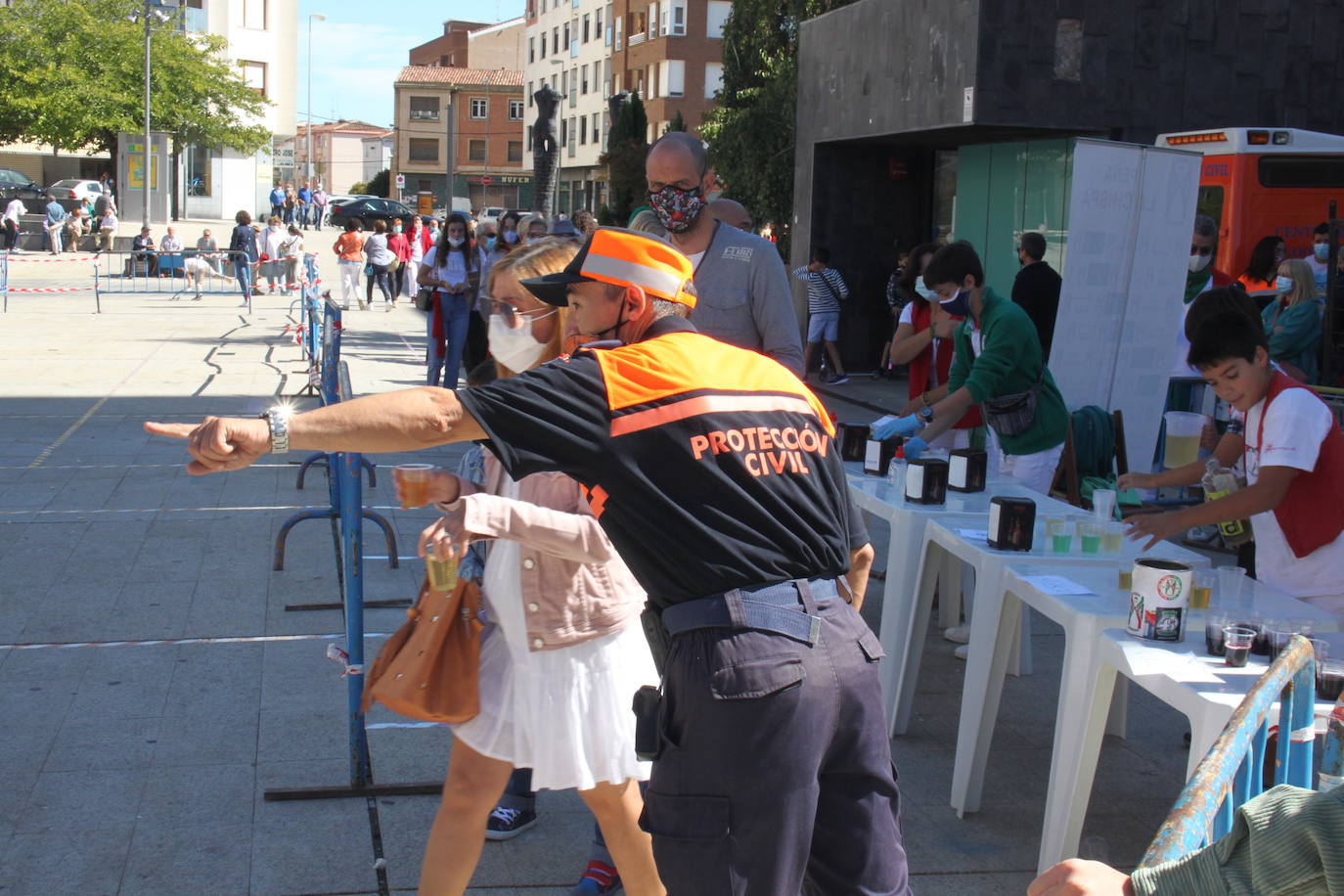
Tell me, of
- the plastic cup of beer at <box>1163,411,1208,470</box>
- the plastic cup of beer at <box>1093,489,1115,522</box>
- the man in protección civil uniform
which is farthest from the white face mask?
the plastic cup of beer at <box>1163,411,1208,470</box>

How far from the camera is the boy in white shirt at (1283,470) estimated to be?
13.4 feet

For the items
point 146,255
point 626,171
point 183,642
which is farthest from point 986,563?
point 146,255

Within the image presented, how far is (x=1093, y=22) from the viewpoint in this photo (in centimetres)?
1379

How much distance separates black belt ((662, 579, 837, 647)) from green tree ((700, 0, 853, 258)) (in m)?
26.6

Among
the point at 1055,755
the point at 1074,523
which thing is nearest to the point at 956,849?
the point at 1055,755

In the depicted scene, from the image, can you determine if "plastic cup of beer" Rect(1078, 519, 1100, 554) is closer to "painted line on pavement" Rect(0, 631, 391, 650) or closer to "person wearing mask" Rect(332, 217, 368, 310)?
"painted line on pavement" Rect(0, 631, 391, 650)

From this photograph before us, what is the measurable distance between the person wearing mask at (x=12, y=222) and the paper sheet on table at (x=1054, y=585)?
3859 cm

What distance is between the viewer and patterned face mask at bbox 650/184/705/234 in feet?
15.9

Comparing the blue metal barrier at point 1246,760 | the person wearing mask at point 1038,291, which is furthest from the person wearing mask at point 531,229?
the blue metal barrier at point 1246,760

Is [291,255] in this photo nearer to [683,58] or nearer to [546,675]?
[546,675]

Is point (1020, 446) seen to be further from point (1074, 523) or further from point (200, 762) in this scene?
point (200, 762)

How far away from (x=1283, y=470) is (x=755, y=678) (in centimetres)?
243

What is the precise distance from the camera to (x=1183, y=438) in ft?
29.0

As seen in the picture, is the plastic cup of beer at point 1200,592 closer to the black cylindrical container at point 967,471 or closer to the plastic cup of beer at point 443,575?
the black cylindrical container at point 967,471
